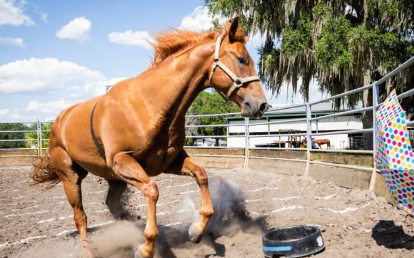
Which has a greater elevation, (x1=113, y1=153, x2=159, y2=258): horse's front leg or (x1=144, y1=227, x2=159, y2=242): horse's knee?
(x1=113, y1=153, x2=159, y2=258): horse's front leg

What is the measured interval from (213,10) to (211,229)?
11.1 m

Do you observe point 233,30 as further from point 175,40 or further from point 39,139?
point 39,139

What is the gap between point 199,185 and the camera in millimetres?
3908

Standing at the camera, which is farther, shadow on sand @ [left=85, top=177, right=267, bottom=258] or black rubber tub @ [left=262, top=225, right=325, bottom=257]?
shadow on sand @ [left=85, top=177, right=267, bottom=258]

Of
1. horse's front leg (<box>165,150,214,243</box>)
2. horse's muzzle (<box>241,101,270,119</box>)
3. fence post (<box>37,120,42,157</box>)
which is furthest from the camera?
fence post (<box>37,120,42,157</box>)

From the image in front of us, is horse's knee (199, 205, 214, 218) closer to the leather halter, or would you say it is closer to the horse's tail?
the leather halter

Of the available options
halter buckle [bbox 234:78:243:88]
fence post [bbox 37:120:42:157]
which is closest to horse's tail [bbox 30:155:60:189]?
halter buckle [bbox 234:78:243:88]

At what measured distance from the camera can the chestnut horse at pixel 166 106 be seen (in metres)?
3.44

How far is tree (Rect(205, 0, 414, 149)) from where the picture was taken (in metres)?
11.7

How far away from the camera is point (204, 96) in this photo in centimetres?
5281

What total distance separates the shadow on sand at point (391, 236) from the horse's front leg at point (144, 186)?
2041 millimetres

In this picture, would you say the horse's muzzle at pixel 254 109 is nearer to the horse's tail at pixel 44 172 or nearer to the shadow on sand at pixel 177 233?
the shadow on sand at pixel 177 233

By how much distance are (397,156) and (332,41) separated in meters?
9.40

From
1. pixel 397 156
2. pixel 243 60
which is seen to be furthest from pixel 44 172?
pixel 397 156
